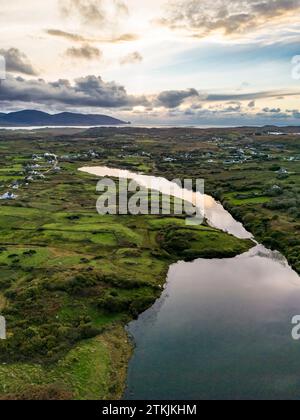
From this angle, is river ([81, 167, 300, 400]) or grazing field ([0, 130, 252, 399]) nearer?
river ([81, 167, 300, 400])

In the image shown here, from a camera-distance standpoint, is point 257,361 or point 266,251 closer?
point 257,361

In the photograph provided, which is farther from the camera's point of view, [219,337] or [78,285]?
[78,285]

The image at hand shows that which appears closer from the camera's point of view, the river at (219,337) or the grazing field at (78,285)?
the river at (219,337)

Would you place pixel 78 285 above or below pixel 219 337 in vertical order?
above

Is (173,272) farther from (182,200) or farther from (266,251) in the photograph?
(182,200)
